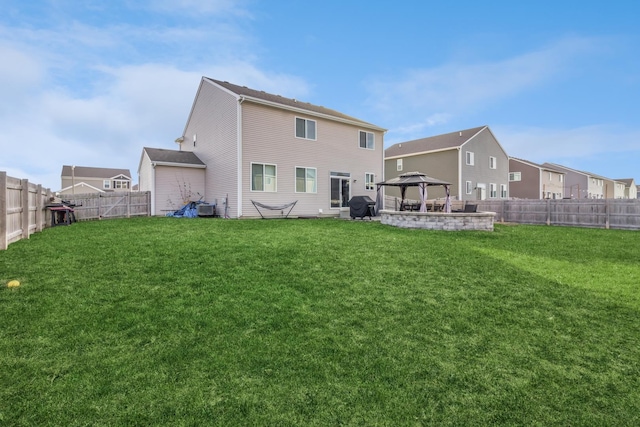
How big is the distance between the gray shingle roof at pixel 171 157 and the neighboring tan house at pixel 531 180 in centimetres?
3190

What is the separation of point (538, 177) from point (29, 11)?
38481 mm

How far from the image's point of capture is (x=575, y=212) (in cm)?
1430

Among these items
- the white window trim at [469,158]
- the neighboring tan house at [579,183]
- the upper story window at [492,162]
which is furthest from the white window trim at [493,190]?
the neighboring tan house at [579,183]

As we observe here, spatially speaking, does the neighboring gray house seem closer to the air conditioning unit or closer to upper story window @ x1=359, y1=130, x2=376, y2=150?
upper story window @ x1=359, y1=130, x2=376, y2=150

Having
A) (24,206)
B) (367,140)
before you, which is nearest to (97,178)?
(367,140)

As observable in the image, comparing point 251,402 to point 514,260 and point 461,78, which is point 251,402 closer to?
point 514,260

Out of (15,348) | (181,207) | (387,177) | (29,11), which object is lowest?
(15,348)

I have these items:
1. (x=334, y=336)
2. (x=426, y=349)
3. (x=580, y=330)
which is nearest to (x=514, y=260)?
(x=580, y=330)

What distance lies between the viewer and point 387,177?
1142 inches

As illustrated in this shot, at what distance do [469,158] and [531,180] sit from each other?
1222cm

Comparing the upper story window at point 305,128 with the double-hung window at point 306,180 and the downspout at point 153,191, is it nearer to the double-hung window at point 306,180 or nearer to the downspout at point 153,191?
the double-hung window at point 306,180

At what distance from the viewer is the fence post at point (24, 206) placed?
7379 millimetres

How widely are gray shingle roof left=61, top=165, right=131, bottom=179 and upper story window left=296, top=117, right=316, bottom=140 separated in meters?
43.8

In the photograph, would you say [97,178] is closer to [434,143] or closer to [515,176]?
[434,143]
